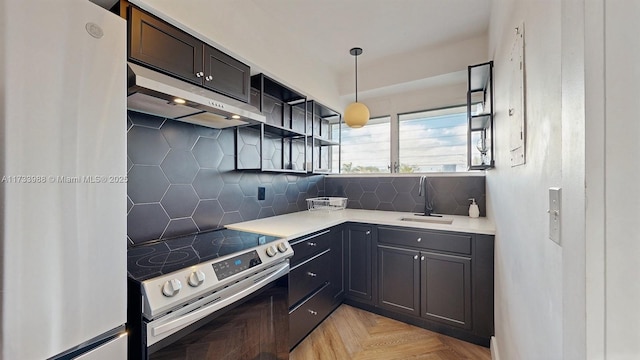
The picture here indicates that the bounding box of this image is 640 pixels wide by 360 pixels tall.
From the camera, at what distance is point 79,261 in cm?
81

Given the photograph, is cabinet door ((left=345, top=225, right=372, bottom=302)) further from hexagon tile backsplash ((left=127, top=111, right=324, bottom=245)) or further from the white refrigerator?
the white refrigerator

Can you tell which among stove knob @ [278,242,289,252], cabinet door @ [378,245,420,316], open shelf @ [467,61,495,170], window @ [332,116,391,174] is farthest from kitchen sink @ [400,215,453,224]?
stove knob @ [278,242,289,252]

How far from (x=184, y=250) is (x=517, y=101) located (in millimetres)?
1755

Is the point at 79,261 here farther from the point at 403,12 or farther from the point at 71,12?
the point at 403,12

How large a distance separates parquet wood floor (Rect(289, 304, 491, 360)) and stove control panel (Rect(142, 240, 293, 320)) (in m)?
0.89

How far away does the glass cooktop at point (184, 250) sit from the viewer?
3.73ft

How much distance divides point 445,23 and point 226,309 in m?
2.75

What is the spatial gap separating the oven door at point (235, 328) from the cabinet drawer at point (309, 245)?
21 centimetres

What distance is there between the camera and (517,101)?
3.29ft

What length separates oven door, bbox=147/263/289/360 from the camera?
1.04 meters

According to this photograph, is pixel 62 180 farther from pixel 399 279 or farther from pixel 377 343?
pixel 399 279

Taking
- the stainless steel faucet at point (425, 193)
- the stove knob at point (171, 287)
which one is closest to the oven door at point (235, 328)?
the stove knob at point (171, 287)

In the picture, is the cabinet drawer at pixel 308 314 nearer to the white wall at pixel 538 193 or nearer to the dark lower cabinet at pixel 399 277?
the dark lower cabinet at pixel 399 277

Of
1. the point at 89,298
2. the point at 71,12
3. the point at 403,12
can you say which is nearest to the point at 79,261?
the point at 89,298
